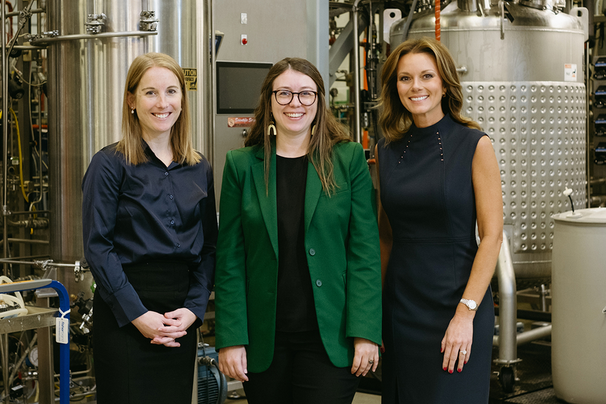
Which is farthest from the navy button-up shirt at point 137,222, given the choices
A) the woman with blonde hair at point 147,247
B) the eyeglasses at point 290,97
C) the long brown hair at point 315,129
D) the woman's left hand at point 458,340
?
the woman's left hand at point 458,340

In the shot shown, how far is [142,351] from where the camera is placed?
176cm

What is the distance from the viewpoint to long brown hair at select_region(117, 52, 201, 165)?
1.80m

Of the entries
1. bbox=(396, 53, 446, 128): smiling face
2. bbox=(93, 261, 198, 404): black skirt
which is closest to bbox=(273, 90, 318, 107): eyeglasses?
bbox=(396, 53, 446, 128): smiling face

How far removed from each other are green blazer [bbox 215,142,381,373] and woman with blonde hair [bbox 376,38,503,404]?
0.13 metres

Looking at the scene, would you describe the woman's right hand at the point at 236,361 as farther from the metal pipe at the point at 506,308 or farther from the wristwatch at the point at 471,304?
the metal pipe at the point at 506,308

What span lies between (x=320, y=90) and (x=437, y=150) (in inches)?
13.9

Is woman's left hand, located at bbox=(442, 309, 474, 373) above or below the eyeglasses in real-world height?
below

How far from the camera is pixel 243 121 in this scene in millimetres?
3709

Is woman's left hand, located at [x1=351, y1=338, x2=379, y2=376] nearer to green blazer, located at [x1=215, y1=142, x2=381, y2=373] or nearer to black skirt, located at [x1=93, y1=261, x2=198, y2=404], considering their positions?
green blazer, located at [x1=215, y1=142, x2=381, y2=373]

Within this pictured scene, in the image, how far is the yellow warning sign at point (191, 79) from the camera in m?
3.11

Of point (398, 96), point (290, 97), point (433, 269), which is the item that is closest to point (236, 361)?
point (433, 269)

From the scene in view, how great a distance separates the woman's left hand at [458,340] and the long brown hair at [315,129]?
1.52 ft

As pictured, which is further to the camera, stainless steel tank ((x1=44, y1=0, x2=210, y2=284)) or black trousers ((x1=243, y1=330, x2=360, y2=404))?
stainless steel tank ((x1=44, y1=0, x2=210, y2=284))

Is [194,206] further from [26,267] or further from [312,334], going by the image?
[26,267]
